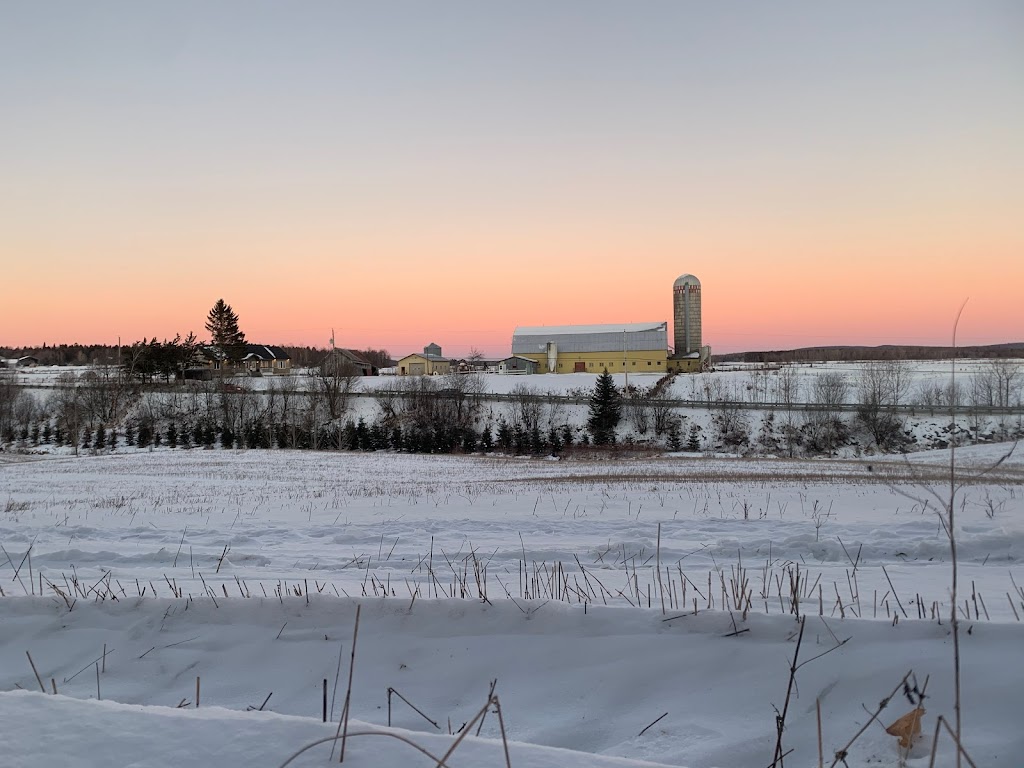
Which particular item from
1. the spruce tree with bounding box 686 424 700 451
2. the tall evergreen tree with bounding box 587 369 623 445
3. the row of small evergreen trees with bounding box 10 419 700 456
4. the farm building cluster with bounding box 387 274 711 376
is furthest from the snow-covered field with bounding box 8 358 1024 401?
the spruce tree with bounding box 686 424 700 451

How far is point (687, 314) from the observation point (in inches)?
3521

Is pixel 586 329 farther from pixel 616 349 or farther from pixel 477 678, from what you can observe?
pixel 477 678

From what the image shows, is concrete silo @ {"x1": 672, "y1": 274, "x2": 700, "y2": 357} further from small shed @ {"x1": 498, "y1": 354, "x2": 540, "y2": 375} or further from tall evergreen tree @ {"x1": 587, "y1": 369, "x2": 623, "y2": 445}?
tall evergreen tree @ {"x1": 587, "y1": 369, "x2": 623, "y2": 445}

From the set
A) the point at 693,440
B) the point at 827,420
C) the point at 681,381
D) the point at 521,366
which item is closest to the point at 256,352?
the point at 521,366

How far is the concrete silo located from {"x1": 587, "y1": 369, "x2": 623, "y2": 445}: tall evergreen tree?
34.1 m

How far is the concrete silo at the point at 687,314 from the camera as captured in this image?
3524 inches

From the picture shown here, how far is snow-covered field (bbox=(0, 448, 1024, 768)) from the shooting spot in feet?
9.54

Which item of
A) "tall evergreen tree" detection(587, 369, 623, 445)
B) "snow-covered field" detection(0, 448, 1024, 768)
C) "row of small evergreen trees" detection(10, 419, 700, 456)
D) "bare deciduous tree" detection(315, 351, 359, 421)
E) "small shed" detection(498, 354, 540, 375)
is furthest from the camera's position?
"small shed" detection(498, 354, 540, 375)

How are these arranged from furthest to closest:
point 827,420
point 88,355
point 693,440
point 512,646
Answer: point 88,355
point 827,420
point 693,440
point 512,646

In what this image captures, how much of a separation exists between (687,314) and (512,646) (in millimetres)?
88952

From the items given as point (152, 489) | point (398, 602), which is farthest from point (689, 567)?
point (152, 489)

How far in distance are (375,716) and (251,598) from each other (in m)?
1.92

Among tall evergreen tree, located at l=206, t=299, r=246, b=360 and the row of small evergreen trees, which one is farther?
tall evergreen tree, located at l=206, t=299, r=246, b=360

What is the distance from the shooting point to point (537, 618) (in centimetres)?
479
